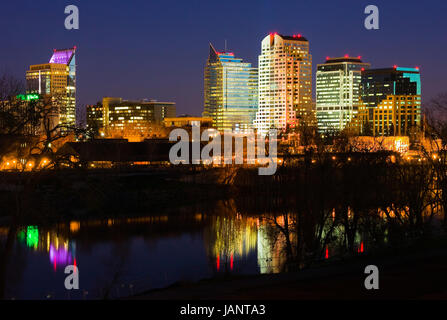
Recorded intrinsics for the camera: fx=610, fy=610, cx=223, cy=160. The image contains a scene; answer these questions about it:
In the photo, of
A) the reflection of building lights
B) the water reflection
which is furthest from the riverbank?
the reflection of building lights

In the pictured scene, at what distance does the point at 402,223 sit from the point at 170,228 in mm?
17082

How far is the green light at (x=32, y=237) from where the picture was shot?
34.3 meters

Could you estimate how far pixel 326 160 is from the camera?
3234cm

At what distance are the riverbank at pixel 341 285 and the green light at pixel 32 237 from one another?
53.5 ft

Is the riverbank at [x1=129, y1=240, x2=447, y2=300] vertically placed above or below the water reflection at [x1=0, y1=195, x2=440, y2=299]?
above

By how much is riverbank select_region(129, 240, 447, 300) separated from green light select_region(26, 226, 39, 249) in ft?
53.5

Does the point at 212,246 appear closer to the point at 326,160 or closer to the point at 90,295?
the point at 326,160

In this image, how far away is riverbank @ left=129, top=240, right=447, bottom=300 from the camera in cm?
1716

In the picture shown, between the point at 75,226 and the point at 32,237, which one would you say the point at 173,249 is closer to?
the point at 32,237

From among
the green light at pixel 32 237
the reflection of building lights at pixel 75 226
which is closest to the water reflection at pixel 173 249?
the green light at pixel 32 237

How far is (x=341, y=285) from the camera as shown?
18703 millimetres

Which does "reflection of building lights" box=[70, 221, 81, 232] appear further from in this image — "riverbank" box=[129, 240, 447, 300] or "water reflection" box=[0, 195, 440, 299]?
"riverbank" box=[129, 240, 447, 300]

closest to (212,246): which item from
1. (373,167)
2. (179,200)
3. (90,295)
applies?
(373,167)

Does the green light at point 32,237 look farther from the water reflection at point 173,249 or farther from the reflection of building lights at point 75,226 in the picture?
the reflection of building lights at point 75,226
